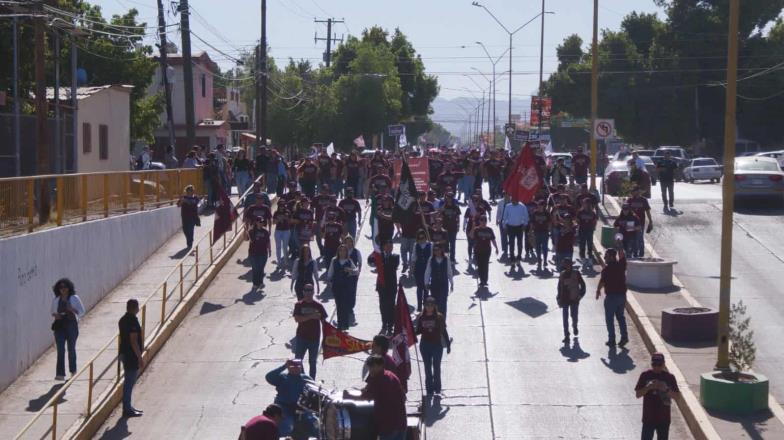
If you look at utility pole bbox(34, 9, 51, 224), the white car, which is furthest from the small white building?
the white car

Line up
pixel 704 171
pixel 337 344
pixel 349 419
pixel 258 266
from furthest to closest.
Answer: pixel 704 171, pixel 258 266, pixel 337 344, pixel 349 419

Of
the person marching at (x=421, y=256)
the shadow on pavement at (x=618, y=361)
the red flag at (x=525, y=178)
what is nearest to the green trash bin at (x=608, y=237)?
the red flag at (x=525, y=178)

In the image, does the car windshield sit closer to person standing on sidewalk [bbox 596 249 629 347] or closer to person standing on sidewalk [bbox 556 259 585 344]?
person standing on sidewalk [bbox 556 259 585 344]

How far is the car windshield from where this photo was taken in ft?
109

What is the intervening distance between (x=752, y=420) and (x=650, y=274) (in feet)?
28.0

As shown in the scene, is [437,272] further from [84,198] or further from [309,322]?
[84,198]

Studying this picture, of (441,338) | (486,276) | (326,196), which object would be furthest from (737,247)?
(441,338)

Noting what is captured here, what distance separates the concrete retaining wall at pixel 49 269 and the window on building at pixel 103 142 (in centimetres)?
782

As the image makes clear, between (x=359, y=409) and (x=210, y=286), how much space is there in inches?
532

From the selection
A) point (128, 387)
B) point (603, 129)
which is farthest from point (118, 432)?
point (603, 129)

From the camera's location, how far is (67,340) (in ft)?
56.5

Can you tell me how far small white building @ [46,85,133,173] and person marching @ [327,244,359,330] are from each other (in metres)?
14.5

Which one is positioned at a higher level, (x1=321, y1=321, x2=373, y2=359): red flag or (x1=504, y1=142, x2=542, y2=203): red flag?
(x1=504, y1=142, x2=542, y2=203): red flag

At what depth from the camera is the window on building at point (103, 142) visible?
34375mm
